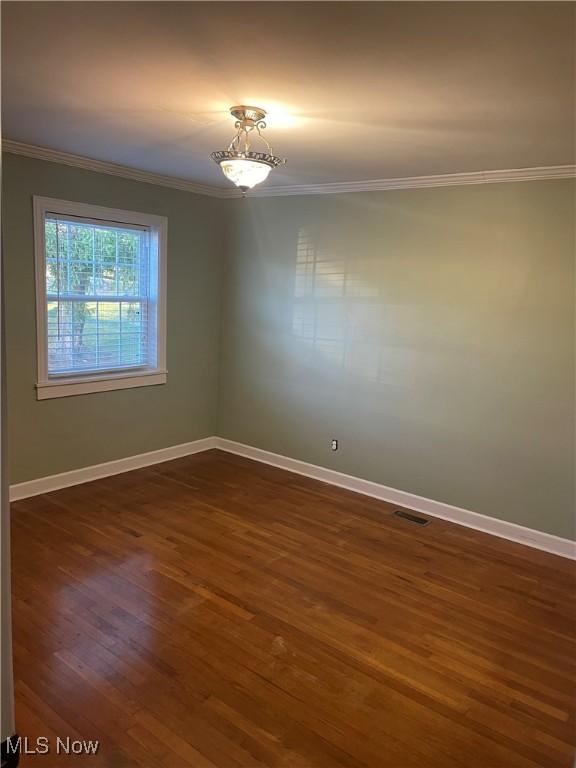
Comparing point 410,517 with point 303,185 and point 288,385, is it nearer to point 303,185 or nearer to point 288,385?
point 288,385

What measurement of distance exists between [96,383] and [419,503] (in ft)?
9.02

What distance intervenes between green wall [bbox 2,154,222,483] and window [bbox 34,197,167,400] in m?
0.08

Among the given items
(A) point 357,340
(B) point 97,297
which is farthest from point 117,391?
(A) point 357,340

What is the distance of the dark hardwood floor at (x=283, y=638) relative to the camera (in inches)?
82.1

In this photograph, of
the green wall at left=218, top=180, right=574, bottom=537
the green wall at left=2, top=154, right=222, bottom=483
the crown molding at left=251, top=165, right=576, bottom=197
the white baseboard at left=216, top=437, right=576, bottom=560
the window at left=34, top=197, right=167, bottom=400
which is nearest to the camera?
the crown molding at left=251, top=165, right=576, bottom=197

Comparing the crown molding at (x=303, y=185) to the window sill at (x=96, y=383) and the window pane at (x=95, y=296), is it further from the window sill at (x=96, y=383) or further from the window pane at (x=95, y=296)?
the window sill at (x=96, y=383)

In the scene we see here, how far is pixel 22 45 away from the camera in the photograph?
1.96 m

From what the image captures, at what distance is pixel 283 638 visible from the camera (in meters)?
2.66

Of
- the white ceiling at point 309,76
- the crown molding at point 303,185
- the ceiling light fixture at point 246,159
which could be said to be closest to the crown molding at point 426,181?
the crown molding at point 303,185

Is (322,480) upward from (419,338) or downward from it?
downward

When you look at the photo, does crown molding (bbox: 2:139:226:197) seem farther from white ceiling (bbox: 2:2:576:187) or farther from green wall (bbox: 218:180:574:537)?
green wall (bbox: 218:180:574:537)

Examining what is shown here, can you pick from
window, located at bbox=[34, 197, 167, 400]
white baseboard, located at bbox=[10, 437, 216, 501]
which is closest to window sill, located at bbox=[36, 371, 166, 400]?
window, located at bbox=[34, 197, 167, 400]

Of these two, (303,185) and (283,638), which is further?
(303,185)

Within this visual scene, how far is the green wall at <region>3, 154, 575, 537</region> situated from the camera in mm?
3672
